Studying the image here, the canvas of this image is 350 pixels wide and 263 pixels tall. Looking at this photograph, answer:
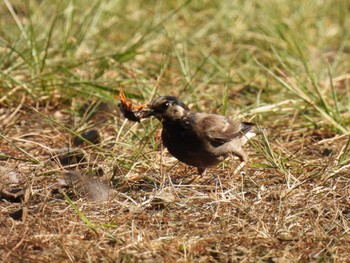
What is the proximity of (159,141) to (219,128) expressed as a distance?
50 cm

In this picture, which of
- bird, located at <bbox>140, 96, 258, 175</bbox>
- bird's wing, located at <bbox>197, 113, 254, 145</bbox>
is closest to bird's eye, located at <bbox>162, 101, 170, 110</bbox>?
bird, located at <bbox>140, 96, 258, 175</bbox>

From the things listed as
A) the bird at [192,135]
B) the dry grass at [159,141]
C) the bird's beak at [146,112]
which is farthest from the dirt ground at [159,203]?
the bird's beak at [146,112]

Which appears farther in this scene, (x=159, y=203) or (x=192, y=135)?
(x=192, y=135)

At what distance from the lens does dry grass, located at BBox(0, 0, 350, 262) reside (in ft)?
14.4

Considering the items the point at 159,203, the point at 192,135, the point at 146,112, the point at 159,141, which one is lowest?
the point at 159,141

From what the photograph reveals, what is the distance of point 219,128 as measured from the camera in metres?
5.66

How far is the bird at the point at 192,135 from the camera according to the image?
17.7 feet

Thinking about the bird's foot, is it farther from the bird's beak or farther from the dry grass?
the bird's beak

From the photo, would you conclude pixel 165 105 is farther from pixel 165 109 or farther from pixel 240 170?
pixel 240 170

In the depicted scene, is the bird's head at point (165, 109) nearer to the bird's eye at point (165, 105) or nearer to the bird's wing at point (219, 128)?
the bird's eye at point (165, 105)

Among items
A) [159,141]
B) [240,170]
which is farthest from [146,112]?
→ [240,170]

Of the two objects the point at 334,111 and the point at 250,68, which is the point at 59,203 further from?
the point at 250,68

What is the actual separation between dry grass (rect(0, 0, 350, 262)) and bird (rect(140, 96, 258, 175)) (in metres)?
0.13

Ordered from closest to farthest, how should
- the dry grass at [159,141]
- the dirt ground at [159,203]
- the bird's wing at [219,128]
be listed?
the dirt ground at [159,203]
the dry grass at [159,141]
the bird's wing at [219,128]
